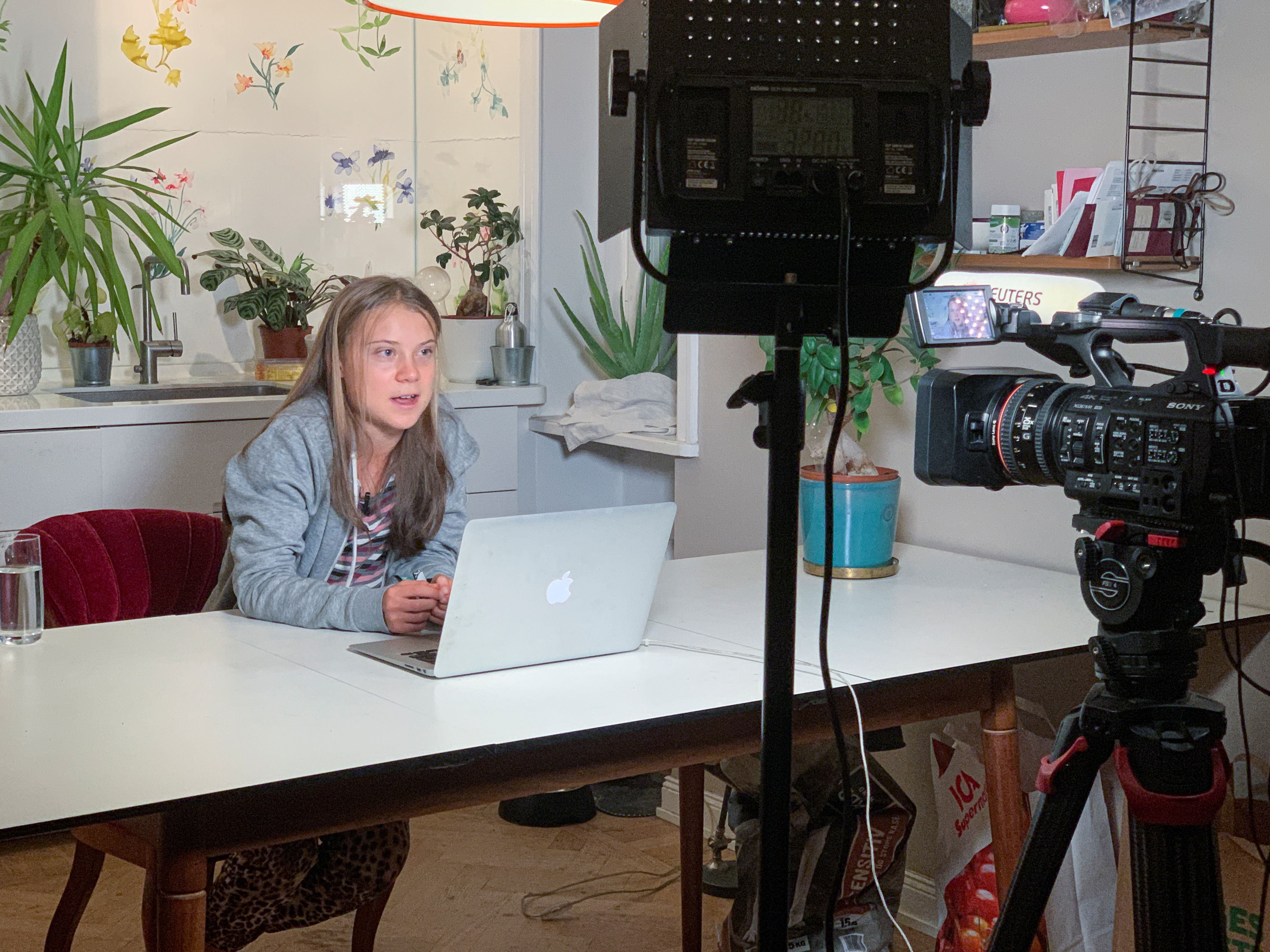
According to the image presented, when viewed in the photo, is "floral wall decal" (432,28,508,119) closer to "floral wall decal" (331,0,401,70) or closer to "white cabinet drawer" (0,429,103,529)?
"floral wall decal" (331,0,401,70)

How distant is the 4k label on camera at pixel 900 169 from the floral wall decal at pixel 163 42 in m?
3.05

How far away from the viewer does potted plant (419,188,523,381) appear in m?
3.82

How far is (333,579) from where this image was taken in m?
2.17

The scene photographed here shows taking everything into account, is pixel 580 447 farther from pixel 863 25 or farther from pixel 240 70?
pixel 863 25

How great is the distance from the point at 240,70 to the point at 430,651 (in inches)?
102

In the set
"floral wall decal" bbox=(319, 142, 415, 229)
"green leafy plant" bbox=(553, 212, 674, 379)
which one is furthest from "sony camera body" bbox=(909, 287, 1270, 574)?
"floral wall decal" bbox=(319, 142, 415, 229)

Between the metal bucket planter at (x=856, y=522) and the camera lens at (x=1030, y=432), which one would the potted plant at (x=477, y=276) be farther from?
the camera lens at (x=1030, y=432)

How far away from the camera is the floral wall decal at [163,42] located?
3.70m

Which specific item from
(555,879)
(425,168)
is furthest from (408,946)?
(425,168)

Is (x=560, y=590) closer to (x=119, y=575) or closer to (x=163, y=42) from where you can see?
(x=119, y=575)

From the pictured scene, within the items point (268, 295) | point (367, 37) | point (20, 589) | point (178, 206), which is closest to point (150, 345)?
point (268, 295)

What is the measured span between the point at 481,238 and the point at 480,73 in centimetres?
49

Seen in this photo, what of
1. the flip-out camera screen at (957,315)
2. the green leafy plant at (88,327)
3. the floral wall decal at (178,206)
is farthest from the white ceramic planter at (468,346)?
the flip-out camera screen at (957,315)

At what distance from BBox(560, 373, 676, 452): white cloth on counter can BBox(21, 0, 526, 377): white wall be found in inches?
17.9
